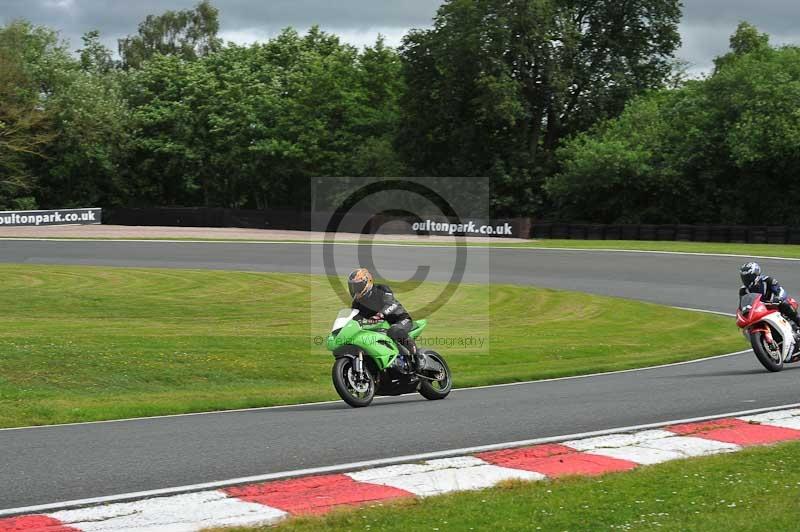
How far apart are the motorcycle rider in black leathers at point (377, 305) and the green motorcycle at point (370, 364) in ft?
0.29

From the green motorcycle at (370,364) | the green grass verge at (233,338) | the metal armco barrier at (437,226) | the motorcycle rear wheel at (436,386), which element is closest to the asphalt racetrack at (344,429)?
the motorcycle rear wheel at (436,386)

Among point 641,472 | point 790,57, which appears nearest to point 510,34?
point 790,57

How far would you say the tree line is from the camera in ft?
193

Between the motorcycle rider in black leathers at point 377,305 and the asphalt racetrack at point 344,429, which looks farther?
the motorcycle rider in black leathers at point 377,305

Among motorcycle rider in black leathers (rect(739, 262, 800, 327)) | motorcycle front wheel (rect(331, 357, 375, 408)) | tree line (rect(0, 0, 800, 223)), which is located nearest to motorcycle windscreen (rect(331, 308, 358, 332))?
motorcycle front wheel (rect(331, 357, 375, 408))

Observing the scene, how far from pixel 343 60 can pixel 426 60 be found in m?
12.9

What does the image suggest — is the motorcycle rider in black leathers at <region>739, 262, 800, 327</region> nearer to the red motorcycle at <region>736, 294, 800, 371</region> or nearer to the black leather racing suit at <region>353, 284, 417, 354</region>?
the red motorcycle at <region>736, 294, 800, 371</region>

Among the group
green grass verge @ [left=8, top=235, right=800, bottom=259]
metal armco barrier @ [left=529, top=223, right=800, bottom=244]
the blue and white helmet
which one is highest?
metal armco barrier @ [left=529, top=223, right=800, bottom=244]

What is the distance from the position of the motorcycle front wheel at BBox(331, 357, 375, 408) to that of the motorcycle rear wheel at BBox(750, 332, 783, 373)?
6172 millimetres

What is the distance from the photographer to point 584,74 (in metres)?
64.4

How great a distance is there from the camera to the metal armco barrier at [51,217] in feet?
201

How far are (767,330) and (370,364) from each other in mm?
6410

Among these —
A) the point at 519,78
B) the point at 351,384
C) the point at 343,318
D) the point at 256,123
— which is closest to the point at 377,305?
the point at 343,318

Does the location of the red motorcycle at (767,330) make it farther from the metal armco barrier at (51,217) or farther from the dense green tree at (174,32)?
the dense green tree at (174,32)
